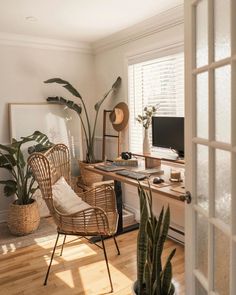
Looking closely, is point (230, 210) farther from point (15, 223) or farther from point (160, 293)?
point (15, 223)

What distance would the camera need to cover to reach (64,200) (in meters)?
2.50

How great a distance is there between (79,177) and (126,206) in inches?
29.5

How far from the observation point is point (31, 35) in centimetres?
370

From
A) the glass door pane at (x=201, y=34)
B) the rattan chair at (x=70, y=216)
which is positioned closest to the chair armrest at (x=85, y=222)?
the rattan chair at (x=70, y=216)

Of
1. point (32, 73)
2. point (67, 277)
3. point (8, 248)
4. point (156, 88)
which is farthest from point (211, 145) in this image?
point (32, 73)

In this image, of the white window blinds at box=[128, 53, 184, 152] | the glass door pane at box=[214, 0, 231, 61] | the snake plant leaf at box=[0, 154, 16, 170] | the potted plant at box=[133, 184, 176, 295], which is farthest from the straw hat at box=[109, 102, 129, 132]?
the glass door pane at box=[214, 0, 231, 61]

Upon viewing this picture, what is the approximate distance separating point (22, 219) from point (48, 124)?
51.2 inches

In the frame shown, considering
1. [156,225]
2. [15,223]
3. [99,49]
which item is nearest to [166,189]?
[156,225]

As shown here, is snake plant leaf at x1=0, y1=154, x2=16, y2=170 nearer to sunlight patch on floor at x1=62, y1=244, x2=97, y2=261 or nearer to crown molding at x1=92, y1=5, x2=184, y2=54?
sunlight patch on floor at x1=62, y1=244, x2=97, y2=261

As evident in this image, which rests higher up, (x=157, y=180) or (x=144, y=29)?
(x=144, y=29)

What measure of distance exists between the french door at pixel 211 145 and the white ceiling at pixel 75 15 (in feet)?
4.62

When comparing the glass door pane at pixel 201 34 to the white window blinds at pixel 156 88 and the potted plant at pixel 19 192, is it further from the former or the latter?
the potted plant at pixel 19 192

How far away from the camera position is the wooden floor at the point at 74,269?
2309mm

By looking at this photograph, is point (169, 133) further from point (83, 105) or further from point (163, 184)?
point (83, 105)
